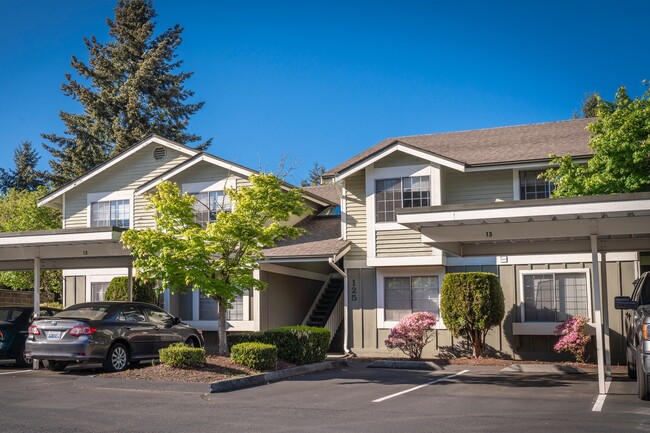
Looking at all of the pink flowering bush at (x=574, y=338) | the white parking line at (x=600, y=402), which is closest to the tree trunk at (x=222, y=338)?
the white parking line at (x=600, y=402)

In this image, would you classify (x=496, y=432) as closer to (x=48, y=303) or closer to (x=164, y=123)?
(x=48, y=303)

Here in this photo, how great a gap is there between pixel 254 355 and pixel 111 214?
11.8m

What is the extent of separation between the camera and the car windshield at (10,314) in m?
17.2

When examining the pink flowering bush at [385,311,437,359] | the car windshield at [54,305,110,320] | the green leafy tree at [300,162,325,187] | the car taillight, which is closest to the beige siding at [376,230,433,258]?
the pink flowering bush at [385,311,437,359]

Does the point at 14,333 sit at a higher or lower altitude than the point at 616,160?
lower

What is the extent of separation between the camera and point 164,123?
42.5 metres

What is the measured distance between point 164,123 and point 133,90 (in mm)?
2911

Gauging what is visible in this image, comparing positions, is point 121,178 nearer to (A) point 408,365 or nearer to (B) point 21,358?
(B) point 21,358

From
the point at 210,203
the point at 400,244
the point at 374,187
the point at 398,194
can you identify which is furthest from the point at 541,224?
the point at 210,203

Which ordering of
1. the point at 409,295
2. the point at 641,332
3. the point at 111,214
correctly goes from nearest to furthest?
the point at 641,332
the point at 409,295
the point at 111,214

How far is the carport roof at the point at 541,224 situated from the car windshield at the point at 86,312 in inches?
267

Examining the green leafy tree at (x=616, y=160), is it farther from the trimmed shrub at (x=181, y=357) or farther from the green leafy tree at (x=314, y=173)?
the green leafy tree at (x=314, y=173)

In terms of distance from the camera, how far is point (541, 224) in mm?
13375

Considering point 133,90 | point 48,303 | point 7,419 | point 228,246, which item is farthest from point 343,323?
point 133,90
